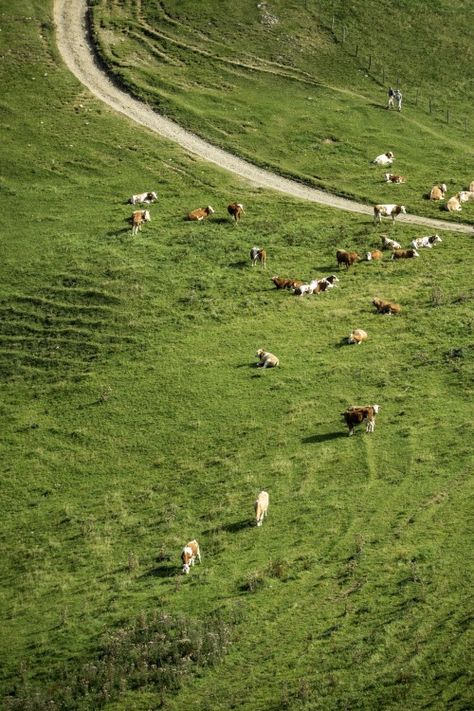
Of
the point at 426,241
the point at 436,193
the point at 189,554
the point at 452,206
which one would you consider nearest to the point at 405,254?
the point at 426,241

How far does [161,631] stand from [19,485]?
521 inches

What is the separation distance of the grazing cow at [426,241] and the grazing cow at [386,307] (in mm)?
7787

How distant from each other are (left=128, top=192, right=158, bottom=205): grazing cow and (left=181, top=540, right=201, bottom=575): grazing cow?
114ft

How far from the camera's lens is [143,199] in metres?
67.2

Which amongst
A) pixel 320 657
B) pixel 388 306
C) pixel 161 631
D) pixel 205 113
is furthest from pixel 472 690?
pixel 205 113

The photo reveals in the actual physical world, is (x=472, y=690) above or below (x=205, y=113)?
below

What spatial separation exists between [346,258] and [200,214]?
1086 cm

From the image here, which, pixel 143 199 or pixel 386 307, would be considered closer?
pixel 386 307

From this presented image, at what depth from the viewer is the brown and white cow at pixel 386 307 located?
53.8 meters

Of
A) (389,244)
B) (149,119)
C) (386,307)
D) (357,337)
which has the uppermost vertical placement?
(149,119)

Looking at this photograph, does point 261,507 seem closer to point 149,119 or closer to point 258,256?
point 258,256

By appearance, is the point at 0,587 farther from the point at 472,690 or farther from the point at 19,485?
the point at 472,690

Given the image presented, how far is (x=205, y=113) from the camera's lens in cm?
8088

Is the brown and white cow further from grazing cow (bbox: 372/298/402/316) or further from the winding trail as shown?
the winding trail
